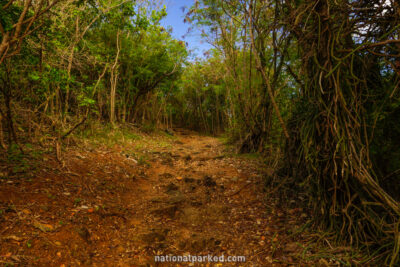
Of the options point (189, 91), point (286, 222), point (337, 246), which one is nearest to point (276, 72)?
point (286, 222)

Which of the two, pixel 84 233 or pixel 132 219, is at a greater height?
pixel 84 233

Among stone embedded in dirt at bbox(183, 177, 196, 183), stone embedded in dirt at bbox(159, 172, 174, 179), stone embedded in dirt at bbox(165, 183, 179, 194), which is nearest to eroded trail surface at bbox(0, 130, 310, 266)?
stone embedded in dirt at bbox(165, 183, 179, 194)

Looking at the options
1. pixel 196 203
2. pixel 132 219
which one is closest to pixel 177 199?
pixel 196 203

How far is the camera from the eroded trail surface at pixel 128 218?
210 centimetres

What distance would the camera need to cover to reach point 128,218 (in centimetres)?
305

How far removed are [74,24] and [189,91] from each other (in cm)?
1461

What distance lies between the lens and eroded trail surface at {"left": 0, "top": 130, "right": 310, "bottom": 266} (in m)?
2.10

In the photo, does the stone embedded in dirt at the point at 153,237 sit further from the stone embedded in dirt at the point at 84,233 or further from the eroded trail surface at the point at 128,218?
the stone embedded in dirt at the point at 84,233

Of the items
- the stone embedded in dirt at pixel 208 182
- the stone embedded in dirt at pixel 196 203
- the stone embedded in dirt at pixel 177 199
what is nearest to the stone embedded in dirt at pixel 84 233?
the stone embedded in dirt at pixel 177 199

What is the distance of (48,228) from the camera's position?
2205 mm

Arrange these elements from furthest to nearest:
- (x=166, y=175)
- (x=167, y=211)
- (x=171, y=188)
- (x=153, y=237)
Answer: (x=166, y=175)
(x=171, y=188)
(x=167, y=211)
(x=153, y=237)

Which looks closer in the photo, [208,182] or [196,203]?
[196,203]

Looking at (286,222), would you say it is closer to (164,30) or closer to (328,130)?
(328,130)

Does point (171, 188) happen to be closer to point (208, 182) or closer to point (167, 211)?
point (208, 182)
